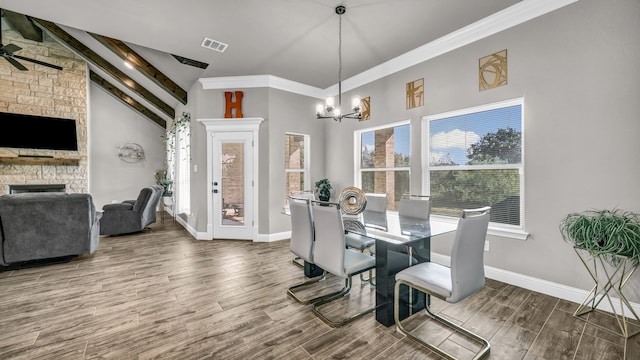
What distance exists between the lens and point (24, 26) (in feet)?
16.5

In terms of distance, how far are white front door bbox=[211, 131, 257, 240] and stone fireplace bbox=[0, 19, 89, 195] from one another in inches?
154

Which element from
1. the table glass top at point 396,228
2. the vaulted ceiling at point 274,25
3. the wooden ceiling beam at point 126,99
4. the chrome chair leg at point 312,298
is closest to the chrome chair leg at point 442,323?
the table glass top at point 396,228

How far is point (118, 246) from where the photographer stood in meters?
4.37

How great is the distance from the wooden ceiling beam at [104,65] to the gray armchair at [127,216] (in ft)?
8.07

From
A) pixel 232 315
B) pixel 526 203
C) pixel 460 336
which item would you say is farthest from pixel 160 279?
pixel 526 203

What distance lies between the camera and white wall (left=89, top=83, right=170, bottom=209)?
693 centimetres

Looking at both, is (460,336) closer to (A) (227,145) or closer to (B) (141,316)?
(B) (141,316)

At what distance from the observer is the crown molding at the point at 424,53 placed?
2610 millimetres

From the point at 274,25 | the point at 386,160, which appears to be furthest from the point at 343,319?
the point at 274,25

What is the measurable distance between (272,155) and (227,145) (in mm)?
852

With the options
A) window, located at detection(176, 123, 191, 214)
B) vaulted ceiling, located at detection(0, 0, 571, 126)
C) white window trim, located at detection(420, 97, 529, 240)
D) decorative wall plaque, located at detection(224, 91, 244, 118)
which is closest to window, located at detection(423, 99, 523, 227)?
white window trim, located at detection(420, 97, 529, 240)

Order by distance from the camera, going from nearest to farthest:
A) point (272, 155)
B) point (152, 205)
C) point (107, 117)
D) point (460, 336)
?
point (460, 336), point (272, 155), point (152, 205), point (107, 117)

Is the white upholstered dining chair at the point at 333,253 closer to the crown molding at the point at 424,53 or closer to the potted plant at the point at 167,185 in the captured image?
the crown molding at the point at 424,53

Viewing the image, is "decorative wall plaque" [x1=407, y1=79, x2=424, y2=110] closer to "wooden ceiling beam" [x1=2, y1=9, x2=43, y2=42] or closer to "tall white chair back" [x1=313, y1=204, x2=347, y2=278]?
"tall white chair back" [x1=313, y1=204, x2=347, y2=278]
